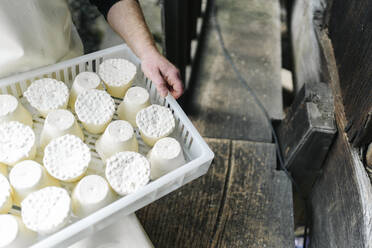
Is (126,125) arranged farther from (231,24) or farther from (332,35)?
(231,24)

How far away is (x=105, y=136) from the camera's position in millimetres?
797

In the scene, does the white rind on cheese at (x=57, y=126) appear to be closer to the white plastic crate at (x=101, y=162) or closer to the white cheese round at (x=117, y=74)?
the white plastic crate at (x=101, y=162)

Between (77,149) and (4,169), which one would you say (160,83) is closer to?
(77,149)

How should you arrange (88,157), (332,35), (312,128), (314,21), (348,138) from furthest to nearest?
(314,21), (332,35), (312,128), (348,138), (88,157)

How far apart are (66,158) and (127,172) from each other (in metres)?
0.14

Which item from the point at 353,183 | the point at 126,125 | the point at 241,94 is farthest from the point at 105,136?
the point at 241,94

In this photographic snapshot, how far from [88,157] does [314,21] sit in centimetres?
124

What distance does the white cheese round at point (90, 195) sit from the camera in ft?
2.26

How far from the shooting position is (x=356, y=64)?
1.02 m

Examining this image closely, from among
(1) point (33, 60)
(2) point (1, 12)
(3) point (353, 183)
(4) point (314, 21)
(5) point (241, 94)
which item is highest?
(2) point (1, 12)

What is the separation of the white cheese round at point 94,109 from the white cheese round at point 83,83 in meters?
0.03

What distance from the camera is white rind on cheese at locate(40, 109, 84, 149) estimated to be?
0.78 meters

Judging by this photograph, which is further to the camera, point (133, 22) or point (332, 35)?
point (332, 35)

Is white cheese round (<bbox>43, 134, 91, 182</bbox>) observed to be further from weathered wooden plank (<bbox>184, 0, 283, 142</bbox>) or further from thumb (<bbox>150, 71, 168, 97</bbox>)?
weathered wooden plank (<bbox>184, 0, 283, 142</bbox>)
